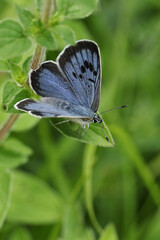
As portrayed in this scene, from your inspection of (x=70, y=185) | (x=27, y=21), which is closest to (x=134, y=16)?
(x=70, y=185)

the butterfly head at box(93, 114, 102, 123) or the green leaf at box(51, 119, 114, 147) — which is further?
the butterfly head at box(93, 114, 102, 123)

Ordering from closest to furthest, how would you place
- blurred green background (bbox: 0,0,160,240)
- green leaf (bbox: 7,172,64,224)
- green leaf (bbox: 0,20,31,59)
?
green leaf (bbox: 0,20,31,59) < green leaf (bbox: 7,172,64,224) < blurred green background (bbox: 0,0,160,240)

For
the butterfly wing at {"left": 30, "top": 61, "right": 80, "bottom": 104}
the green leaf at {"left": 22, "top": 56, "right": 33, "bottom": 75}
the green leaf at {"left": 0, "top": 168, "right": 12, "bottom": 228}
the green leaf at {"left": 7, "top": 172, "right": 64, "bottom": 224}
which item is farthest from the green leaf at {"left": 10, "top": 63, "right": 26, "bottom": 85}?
the green leaf at {"left": 7, "top": 172, "right": 64, "bottom": 224}

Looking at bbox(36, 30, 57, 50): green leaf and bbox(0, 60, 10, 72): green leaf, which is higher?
bbox(36, 30, 57, 50): green leaf

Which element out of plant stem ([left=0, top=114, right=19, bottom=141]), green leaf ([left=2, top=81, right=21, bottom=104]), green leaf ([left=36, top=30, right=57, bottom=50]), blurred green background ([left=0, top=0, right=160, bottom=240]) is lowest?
blurred green background ([left=0, top=0, right=160, bottom=240])

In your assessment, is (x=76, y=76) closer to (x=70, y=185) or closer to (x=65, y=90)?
(x=65, y=90)

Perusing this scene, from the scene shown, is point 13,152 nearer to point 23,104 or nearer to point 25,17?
point 23,104

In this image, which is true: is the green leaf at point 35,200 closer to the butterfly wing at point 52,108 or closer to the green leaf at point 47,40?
the butterfly wing at point 52,108

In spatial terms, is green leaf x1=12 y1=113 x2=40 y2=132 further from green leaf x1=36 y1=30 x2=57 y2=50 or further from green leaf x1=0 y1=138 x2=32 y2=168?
green leaf x1=36 y1=30 x2=57 y2=50
